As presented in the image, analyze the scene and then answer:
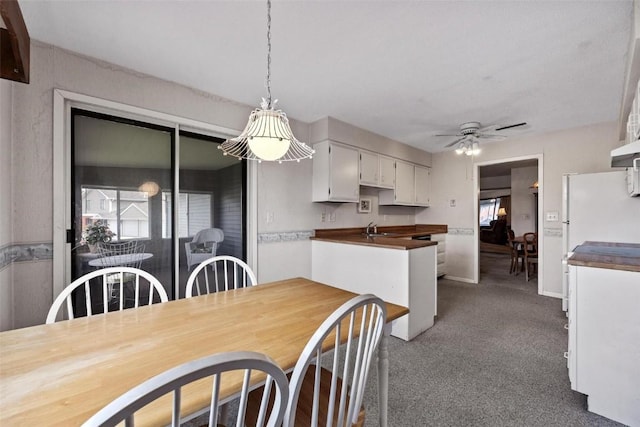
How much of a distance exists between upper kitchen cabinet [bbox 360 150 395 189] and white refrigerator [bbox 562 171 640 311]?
2.06m

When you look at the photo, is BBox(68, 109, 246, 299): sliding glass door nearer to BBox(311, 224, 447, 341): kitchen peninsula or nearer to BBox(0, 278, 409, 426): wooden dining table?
BBox(311, 224, 447, 341): kitchen peninsula

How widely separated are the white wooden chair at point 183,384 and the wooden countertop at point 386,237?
208cm

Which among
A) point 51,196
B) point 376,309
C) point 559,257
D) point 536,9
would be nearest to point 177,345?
point 376,309

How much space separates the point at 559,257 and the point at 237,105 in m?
4.59

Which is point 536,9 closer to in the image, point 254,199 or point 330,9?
point 330,9

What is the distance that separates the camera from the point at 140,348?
3.14 feet

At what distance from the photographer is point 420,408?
1646 millimetres

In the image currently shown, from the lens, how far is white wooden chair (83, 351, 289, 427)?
0.44 m

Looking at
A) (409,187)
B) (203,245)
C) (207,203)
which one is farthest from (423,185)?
(203,245)

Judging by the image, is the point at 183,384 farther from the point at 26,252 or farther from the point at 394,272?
the point at 394,272

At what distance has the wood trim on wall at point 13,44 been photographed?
2.02 ft

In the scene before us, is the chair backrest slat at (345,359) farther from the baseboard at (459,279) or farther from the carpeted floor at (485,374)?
the baseboard at (459,279)

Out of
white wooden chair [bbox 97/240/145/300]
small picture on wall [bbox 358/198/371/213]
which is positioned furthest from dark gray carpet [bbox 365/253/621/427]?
white wooden chair [bbox 97/240/145/300]

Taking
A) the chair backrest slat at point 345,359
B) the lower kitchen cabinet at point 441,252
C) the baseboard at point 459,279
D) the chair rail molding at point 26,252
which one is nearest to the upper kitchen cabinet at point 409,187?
the lower kitchen cabinet at point 441,252
